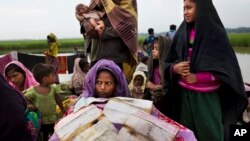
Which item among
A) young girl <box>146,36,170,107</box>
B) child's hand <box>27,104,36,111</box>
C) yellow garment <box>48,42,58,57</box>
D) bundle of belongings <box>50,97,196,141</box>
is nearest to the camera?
bundle of belongings <box>50,97,196,141</box>

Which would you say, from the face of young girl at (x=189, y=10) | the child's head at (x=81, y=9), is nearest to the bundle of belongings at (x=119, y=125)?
the face of young girl at (x=189, y=10)

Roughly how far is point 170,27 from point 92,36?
845 centimetres

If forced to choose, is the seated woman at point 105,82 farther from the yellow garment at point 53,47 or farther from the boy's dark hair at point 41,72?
the yellow garment at point 53,47

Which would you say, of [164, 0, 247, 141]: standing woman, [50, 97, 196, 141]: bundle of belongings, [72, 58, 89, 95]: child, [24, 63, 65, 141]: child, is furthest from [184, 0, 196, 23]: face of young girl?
[72, 58, 89, 95]: child

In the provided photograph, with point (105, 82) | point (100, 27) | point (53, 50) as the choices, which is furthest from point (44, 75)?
point (53, 50)

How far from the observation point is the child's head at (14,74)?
3.92 meters

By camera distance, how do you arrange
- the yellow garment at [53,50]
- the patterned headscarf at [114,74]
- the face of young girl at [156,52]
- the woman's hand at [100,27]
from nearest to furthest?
the patterned headscarf at [114,74], the woman's hand at [100,27], the face of young girl at [156,52], the yellow garment at [53,50]

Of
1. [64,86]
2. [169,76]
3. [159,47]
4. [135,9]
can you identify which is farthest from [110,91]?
[64,86]

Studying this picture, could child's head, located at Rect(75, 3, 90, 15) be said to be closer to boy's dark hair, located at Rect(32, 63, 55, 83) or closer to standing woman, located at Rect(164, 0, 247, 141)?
standing woman, located at Rect(164, 0, 247, 141)

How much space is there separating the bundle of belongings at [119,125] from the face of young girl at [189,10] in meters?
0.76

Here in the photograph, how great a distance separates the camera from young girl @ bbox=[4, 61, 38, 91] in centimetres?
393

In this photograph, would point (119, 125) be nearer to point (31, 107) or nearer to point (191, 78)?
point (191, 78)

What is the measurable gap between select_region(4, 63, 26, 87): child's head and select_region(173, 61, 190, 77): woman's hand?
74.4 inches

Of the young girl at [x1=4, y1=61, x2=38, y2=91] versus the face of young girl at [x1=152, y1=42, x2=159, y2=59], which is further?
the face of young girl at [x1=152, y1=42, x2=159, y2=59]
